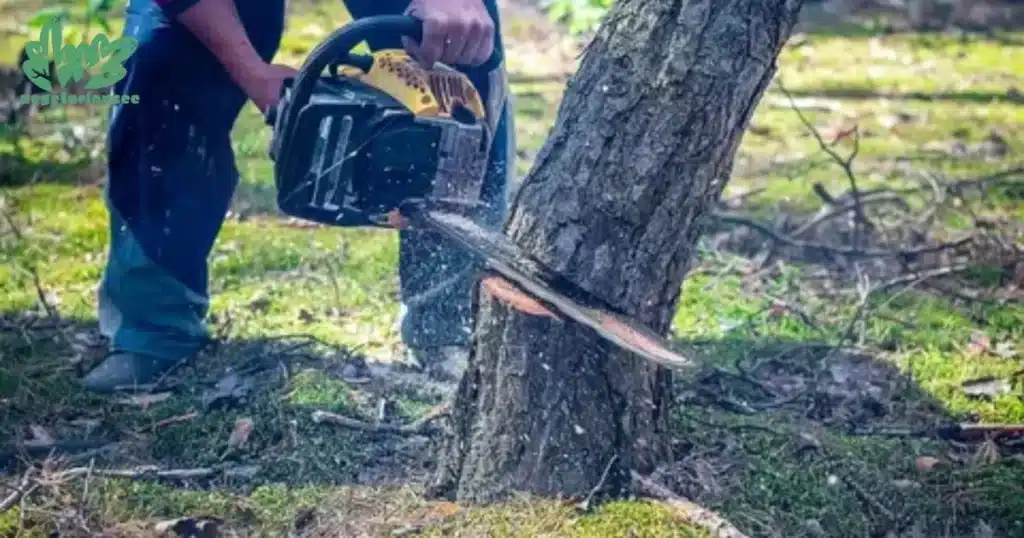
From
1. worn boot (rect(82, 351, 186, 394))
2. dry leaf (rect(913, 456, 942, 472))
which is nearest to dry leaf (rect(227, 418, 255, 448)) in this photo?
worn boot (rect(82, 351, 186, 394))

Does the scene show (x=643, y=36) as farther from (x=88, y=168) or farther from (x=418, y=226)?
(x=88, y=168)

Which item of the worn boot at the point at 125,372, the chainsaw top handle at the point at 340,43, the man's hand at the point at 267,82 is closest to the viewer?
the chainsaw top handle at the point at 340,43

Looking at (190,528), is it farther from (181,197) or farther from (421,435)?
(181,197)

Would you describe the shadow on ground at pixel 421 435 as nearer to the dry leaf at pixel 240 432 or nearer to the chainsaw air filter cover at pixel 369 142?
the dry leaf at pixel 240 432

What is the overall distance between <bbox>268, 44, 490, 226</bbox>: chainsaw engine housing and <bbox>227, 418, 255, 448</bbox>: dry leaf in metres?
0.48

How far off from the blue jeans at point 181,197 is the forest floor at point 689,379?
0.47 ft

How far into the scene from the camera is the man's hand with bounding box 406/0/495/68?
307 cm

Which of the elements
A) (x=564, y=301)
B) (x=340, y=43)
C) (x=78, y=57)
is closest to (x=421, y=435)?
(x=564, y=301)

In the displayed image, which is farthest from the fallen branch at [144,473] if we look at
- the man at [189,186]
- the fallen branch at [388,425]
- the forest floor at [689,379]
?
the man at [189,186]

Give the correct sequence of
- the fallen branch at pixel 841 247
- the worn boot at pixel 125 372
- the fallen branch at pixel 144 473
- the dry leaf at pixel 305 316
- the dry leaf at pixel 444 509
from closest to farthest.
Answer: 1. the dry leaf at pixel 444 509
2. the fallen branch at pixel 144 473
3. the worn boot at pixel 125 372
4. the dry leaf at pixel 305 316
5. the fallen branch at pixel 841 247

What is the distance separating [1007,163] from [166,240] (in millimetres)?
3620

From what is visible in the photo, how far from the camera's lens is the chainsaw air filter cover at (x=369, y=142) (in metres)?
3.06

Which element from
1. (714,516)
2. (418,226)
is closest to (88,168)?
(418,226)

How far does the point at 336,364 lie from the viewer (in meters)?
3.58
